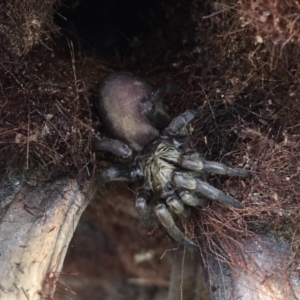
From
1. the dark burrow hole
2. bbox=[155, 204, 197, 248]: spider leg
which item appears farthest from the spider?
the dark burrow hole

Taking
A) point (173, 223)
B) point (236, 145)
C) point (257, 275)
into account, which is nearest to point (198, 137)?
point (236, 145)

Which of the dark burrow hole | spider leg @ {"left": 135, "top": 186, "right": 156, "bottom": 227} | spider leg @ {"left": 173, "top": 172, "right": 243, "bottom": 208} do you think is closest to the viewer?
spider leg @ {"left": 173, "top": 172, "right": 243, "bottom": 208}

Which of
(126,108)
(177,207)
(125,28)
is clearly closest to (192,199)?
(177,207)

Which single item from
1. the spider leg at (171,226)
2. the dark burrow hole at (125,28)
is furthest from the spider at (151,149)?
the dark burrow hole at (125,28)

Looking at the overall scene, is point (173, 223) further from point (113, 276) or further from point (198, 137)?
point (113, 276)

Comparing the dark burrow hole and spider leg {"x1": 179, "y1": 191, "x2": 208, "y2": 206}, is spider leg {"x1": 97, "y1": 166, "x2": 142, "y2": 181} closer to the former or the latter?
spider leg {"x1": 179, "y1": 191, "x2": 208, "y2": 206}

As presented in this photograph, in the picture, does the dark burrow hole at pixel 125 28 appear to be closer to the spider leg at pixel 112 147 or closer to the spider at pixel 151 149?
the spider at pixel 151 149
